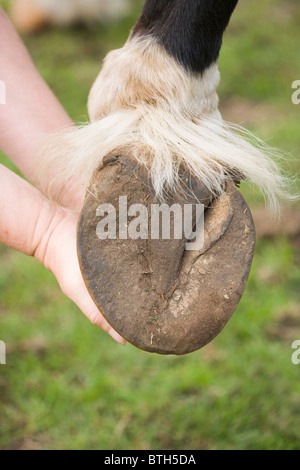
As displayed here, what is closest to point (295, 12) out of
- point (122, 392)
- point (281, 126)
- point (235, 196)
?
Result: point (281, 126)

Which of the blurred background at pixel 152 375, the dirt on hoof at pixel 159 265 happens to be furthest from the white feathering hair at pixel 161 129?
the blurred background at pixel 152 375

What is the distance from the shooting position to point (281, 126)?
303 centimetres

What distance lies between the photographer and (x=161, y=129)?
38.7 inches

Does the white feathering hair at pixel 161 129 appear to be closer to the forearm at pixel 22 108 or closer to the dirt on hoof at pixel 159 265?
the dirt on hoof at pixel 159 265

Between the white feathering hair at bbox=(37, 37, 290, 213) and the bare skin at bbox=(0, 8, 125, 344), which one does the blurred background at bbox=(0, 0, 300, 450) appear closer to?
the bare skin at bbox=(0, 8, 125, 344)

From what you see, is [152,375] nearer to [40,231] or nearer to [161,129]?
[40,231]

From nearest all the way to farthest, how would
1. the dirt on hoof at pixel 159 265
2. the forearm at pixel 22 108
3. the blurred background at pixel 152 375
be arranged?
the dirt on hoof at pixel 159 265 < the forearm at pixel 22 108 < the blurred background at pixel 152 375

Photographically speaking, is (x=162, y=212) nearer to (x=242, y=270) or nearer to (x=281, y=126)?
(x=242, y=270)

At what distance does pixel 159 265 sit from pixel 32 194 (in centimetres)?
35

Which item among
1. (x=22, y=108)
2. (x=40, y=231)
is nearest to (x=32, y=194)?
(x=40, y=231)

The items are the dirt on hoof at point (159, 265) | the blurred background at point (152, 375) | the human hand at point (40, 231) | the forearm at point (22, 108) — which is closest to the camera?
the dirt on hoof at point (159, 265)

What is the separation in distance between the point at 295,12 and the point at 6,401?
3.66m

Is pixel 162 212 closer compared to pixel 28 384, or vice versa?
pixel 162 212

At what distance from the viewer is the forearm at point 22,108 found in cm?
133
